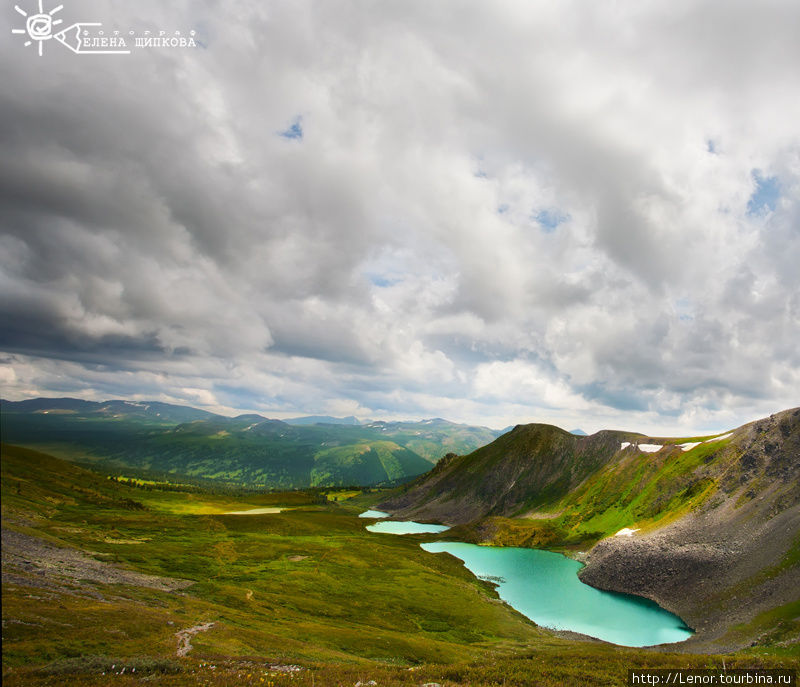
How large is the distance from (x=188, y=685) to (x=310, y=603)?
52351 mm

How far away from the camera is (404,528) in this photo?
18662 centimetres

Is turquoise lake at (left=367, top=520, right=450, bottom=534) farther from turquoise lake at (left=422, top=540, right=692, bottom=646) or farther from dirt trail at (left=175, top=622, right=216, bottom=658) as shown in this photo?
dirt trail at (left=175, top=622, right=216, bottom=658)

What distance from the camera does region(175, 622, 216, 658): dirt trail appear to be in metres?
31.5

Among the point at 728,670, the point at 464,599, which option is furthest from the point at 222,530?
the point at 728,670

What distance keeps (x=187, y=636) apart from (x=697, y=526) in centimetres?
12174

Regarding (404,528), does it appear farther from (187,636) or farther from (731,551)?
(187,636)

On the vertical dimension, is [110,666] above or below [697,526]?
above

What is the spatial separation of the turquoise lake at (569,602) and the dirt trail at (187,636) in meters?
65.9

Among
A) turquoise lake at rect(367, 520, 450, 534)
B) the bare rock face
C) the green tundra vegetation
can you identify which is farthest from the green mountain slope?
turquoise lake at rect(367, 520, 450, 534)

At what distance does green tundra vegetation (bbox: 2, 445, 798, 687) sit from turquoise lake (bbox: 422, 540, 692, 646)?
323 inches

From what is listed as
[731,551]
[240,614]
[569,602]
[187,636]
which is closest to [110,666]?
[187,636]

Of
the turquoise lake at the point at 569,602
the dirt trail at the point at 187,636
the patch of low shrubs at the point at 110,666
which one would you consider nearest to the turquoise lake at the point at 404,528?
the turquoise lake at the point at 569,602

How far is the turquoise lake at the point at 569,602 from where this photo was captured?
233ft

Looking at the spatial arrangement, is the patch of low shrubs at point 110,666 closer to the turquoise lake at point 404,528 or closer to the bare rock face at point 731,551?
the bare rock face at point 731,551
